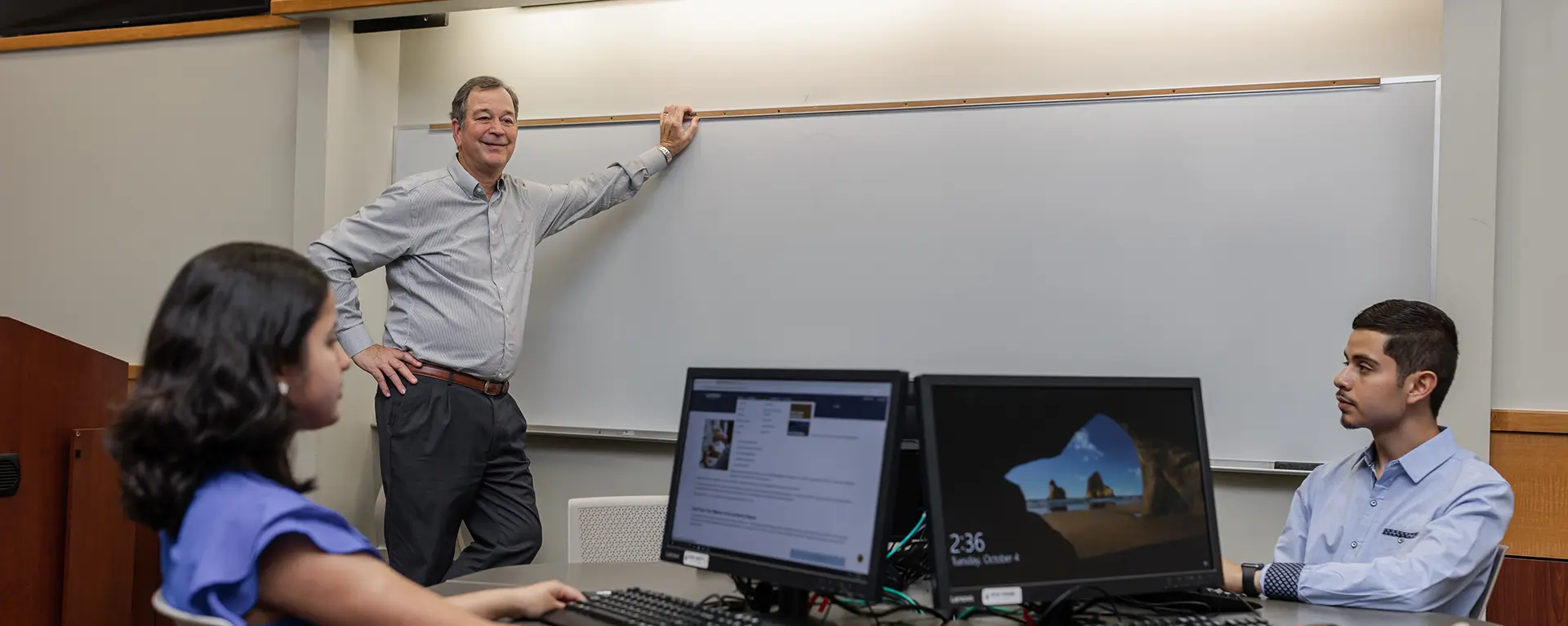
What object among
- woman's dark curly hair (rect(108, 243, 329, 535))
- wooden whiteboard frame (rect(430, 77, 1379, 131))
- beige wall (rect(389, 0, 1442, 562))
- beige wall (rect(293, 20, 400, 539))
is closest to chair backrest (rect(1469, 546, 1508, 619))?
beige wall (rect(389, 0, 1442, 562))

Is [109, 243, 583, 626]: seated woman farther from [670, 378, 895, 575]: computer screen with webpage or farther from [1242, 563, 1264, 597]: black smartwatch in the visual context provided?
[1242, 563, 1264, 597]: black smartwatch

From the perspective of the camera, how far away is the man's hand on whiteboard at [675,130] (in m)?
3.46

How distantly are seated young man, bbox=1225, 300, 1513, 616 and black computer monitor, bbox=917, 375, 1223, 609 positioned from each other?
0.25 meters

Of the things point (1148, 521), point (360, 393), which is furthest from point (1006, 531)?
point (360, 393)

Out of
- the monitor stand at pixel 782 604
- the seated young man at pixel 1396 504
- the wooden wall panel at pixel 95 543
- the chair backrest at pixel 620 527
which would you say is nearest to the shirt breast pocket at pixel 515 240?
the chair backrest at pixel 620 527

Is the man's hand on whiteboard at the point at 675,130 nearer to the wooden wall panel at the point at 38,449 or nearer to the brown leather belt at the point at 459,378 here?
the brown leather belt at the point at 459,378

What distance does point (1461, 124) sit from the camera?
9.02 feet

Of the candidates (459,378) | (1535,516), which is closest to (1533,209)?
(1535,516)

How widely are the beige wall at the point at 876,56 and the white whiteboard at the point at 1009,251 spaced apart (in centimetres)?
12

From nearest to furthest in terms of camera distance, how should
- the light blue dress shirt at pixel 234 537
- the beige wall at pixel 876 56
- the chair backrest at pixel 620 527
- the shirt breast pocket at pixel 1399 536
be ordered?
the light blue dress shirt at pixel 234 537 → the shirt breast pocket at pixel 1399 536 → the chair backrest at pixel 620 527 → the beige wall at pixel 876 56

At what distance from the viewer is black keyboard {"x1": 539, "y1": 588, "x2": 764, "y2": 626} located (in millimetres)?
1583

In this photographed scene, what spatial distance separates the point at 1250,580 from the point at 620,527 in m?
1.38

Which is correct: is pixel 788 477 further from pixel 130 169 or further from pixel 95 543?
pixel 130 169

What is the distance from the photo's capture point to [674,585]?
1969 millimetres
